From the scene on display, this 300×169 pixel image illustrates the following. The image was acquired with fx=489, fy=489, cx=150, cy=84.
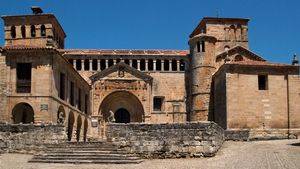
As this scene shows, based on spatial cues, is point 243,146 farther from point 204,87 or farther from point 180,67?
point 180,67

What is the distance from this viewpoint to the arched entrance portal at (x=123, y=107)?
150ft

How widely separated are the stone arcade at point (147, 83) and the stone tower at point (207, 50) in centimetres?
9

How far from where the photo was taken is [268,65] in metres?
37.3

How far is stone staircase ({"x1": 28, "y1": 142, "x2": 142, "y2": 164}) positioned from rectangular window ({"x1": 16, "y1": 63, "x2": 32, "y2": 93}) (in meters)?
9.68

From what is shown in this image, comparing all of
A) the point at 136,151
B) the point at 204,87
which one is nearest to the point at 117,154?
the point at 136,151

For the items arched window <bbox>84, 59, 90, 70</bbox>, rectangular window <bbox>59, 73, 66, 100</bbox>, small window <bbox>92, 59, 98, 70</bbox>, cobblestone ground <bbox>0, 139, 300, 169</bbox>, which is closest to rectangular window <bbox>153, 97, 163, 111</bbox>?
small window <bbox>92, 59, 98, 70</bbox>

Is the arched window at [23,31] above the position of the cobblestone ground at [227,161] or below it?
above

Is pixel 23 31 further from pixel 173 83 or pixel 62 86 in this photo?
pixel 173 83

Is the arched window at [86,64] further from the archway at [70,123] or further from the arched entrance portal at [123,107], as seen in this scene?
the archway at [70,123]

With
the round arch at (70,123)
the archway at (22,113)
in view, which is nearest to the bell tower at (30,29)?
the round arch at (70,123)

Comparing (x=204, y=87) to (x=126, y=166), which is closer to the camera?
(x=126, y=166)

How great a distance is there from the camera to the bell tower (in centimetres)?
4347

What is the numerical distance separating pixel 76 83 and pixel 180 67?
11.9 meters

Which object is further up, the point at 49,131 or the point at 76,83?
the point at 76,83
